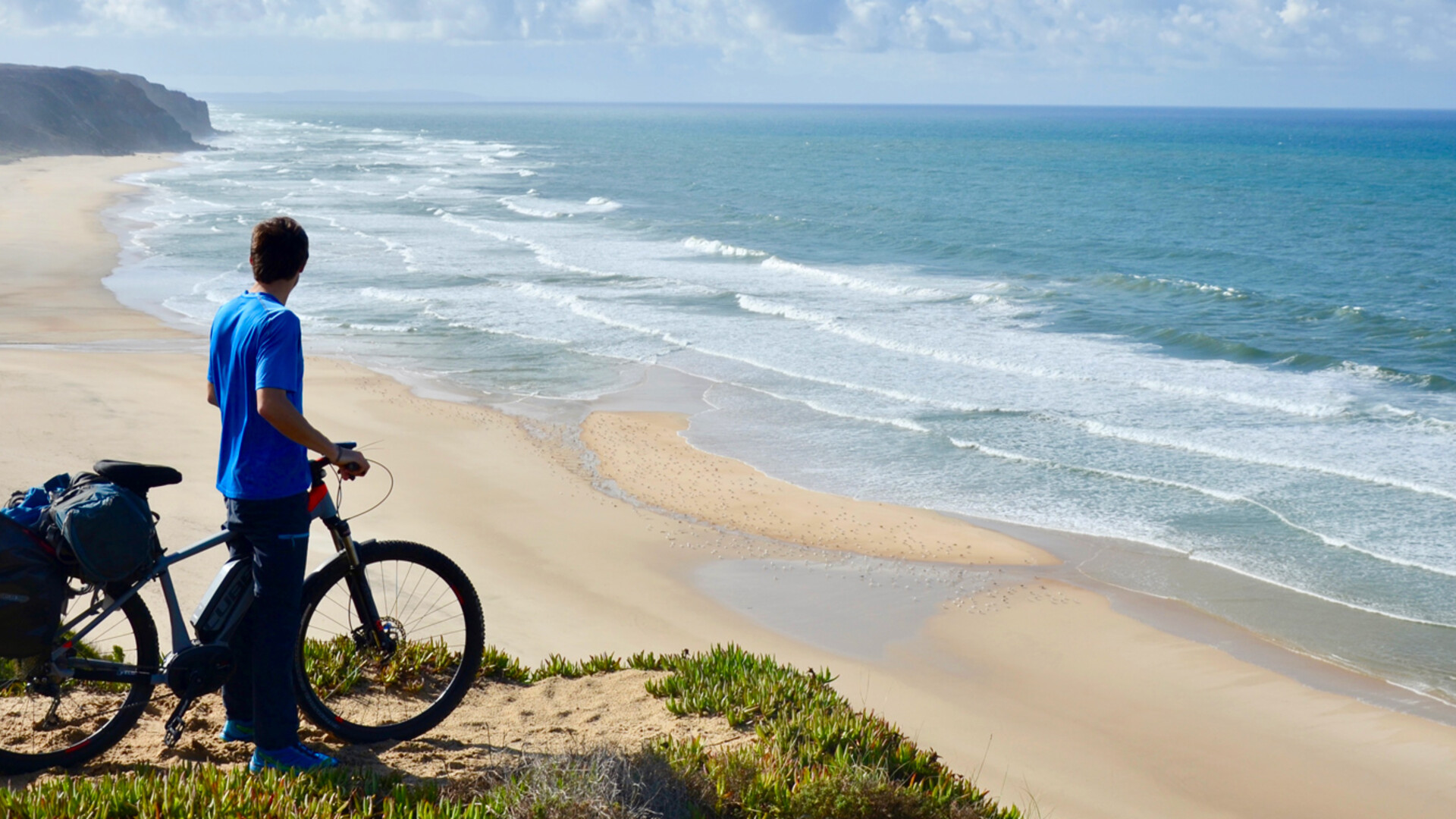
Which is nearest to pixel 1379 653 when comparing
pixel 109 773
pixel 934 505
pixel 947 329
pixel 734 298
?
pixel 934 505

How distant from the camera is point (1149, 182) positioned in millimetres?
63562

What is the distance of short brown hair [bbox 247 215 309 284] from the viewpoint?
382 cm

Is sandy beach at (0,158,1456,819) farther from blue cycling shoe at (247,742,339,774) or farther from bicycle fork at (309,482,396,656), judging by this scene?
blue cycling shoe at (247,742,339,774)

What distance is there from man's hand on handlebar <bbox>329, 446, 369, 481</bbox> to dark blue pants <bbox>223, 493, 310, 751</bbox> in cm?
18

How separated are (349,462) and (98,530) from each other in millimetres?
856

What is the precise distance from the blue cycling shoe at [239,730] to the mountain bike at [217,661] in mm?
173

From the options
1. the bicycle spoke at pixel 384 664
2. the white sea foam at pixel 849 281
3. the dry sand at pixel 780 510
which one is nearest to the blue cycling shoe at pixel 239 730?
the bicycle spoke at pixel 384 664

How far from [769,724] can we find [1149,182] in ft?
214

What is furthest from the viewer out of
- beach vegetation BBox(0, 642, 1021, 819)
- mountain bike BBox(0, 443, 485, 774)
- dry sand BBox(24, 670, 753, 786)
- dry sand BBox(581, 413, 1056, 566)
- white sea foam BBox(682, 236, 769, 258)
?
white sea foam BBox(682, 236, 769, 258)

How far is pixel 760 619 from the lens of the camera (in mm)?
9188

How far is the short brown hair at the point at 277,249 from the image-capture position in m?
3.82

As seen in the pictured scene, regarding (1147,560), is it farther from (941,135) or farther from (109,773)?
(941,135)

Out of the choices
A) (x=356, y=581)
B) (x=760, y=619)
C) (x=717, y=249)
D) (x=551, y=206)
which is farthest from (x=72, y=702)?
(x=551, y=206)

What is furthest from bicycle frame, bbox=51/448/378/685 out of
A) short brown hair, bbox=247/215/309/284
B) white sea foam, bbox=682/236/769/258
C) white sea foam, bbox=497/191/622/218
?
white sea foam, bbox=497/191/622/218
